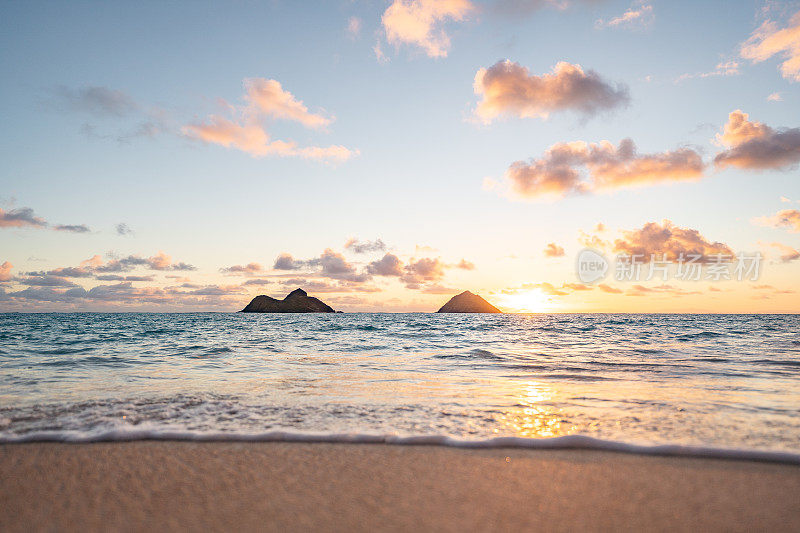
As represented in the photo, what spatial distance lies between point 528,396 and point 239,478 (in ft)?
16.5

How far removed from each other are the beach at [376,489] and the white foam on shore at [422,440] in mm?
131

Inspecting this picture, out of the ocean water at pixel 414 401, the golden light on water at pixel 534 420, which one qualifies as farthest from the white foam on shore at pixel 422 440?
the golden light on water at pixel 534 420

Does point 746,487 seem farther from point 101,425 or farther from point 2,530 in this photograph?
point 101,425

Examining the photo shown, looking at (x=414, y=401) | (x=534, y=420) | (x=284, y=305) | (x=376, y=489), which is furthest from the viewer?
(x=284, y=305)

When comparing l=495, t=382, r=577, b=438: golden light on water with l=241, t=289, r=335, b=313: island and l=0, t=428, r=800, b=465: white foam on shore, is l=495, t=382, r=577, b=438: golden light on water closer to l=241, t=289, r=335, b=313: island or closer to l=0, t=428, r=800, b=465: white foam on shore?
l=0, t=428, r=800, b=465: white foam on shore

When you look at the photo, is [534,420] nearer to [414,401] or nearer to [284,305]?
[414,401]

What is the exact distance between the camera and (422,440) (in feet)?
14.5

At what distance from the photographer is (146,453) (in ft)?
13.6

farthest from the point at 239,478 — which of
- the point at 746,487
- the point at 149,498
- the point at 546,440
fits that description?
the point at 746,487

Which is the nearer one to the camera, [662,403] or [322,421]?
[322,421]

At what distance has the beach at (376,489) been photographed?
9.26ft

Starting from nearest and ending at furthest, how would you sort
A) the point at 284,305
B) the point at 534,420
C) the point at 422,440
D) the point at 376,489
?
the point at 376,489
the point at 422,440
the point at 534,420
the point at 284,305

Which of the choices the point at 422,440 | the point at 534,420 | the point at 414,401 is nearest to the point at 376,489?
the point at 422,440

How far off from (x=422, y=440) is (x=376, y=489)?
1.21 m
